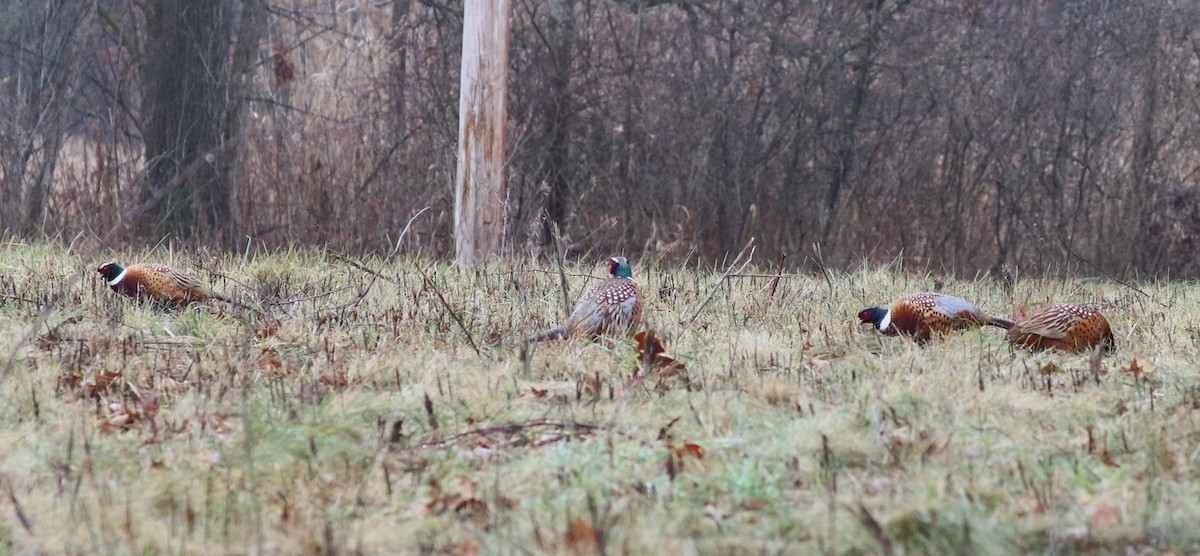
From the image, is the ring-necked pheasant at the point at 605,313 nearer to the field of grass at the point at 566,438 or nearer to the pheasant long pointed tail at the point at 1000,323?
the field of grass at the point at 566,438

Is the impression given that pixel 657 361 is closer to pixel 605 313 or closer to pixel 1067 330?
pixel 605 313

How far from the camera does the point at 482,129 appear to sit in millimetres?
9859

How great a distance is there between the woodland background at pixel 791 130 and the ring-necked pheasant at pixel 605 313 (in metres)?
6.28

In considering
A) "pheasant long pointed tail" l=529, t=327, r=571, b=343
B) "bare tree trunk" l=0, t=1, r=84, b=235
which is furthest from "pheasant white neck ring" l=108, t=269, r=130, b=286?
"bare tree trunk" l=0, t=1, r=84, b=235

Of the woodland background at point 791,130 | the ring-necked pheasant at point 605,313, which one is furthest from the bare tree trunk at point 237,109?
the ring-necked pheasant at point 605,313

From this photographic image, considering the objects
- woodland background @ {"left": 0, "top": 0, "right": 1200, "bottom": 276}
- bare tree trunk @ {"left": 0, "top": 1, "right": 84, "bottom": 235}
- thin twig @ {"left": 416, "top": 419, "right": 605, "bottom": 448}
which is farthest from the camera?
woodland background @ {"left": 0, "top": 0, "right": 1200, "bottom": 276}

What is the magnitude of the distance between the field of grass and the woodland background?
636 cm

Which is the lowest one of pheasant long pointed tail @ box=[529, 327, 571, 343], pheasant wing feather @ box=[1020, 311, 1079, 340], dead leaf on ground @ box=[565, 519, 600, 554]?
pheasant long pointed tail @ box=[529, 327, 571, 343]

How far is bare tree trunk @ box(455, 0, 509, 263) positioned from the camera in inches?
380

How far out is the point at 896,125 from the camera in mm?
12898

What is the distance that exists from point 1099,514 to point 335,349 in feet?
10.6

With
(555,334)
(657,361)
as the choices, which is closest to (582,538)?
(657,361)

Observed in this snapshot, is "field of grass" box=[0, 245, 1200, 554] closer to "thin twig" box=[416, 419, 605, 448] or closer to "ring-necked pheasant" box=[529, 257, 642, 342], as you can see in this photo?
"thin twig" box=[416, 419, 605, 448]

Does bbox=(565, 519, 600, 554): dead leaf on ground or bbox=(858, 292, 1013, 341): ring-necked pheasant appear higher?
bbox=(565, 519, 600, 554): dead leaf on ground
